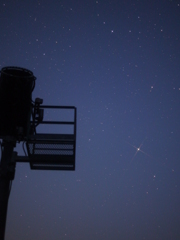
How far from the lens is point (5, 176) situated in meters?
5.96

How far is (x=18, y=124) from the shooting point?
6.23m

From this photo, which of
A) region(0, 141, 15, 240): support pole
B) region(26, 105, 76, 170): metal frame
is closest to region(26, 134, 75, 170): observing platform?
region(26, 105, 76, 170): metal frame

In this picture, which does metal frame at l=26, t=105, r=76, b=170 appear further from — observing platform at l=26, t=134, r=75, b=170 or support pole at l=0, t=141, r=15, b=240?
support pole at l=0, t=141, r=15, b=240

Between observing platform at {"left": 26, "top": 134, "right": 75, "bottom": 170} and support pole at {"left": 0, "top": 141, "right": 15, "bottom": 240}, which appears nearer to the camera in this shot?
support pole at {"left": 0, "top": 141, "right": 15, "bottom": 240}

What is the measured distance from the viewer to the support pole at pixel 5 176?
18.8 feet

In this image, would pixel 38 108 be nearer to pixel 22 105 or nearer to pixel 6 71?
pixel 22 105

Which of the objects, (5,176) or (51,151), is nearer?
(5,176)

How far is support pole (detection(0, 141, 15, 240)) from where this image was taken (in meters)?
5.72

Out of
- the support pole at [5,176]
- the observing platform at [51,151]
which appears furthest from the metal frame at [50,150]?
the support pole at [5,176]

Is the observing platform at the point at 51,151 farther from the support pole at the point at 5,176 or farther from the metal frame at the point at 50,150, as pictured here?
the support pole at the point at 5,176

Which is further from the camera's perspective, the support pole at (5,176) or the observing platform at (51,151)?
the observing platform at (51,151)

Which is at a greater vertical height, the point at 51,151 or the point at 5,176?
the point at 51,151

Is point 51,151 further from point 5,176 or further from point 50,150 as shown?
point 5,176

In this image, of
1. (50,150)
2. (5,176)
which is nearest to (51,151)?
(50,150)
